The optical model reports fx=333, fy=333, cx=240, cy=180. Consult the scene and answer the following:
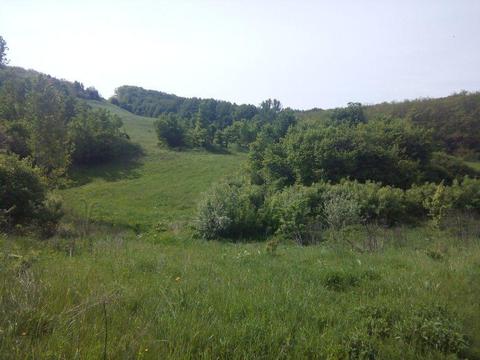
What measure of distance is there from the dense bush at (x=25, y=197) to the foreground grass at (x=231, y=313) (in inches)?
519

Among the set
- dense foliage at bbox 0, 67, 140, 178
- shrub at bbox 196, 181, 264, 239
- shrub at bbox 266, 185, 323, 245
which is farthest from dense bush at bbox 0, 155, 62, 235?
shrub at bbox 266, 185, 323, 245

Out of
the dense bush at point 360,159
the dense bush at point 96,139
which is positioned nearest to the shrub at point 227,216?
the dense bush at point 360,159

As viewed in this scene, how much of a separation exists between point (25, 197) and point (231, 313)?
666 inches

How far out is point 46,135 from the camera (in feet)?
80.3

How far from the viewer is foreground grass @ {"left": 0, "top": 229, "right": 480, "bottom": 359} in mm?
2516

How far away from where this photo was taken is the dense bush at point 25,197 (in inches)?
632

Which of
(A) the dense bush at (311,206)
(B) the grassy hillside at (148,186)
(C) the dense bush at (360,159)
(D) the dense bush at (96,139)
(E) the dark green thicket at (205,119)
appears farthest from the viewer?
(E) the dark green thicket at (205,119)

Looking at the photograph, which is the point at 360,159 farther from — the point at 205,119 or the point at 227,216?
the point at 205,119

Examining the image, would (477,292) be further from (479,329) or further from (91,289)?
(91,289)

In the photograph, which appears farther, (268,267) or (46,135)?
(46,135)

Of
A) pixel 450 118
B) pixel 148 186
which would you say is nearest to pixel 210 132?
pixel 148 186

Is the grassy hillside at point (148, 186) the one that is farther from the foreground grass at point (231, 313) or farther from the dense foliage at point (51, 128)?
the foreground grass at point (231, 313)

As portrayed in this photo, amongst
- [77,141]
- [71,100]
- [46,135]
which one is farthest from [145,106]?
[46,135]

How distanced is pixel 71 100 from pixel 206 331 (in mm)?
57101
